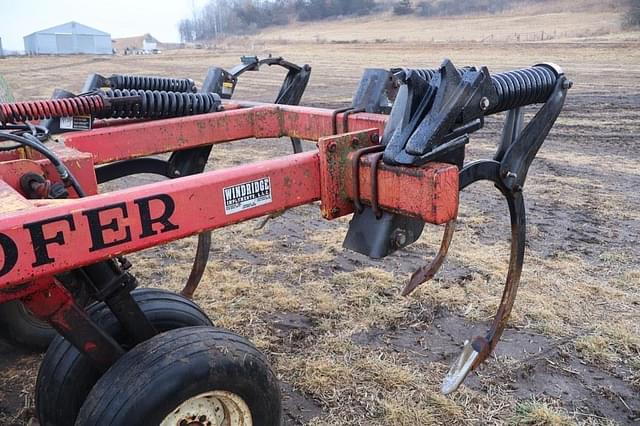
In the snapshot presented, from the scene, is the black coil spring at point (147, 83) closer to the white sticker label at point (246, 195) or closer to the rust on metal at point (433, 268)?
the rust on metal at point (433, 268)

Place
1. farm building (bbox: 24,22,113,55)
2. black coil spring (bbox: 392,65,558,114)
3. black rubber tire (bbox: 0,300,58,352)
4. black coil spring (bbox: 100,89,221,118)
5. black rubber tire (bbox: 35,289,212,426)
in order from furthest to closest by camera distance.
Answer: farm building (bbox: 24,22,113,55) < black rubber tire (bbox: 0,300,58,352) < black coil spring (bbox: 100,89,221,118) < black rubber tire (bbox: 35,289,212,426) < black coil spring (bbox: 392,65,558,114)

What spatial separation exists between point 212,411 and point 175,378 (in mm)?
257

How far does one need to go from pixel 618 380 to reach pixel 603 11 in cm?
5170

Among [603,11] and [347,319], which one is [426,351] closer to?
[347,319]

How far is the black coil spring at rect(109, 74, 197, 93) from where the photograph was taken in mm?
3824

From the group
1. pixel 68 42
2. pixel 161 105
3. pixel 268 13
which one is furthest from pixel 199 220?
pixel 68 42

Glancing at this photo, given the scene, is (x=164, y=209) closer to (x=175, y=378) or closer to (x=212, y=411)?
(x=175, y=378)

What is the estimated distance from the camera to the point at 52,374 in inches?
92.3

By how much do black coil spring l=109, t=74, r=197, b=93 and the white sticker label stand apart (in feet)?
6.99

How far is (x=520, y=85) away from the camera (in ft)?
7.52

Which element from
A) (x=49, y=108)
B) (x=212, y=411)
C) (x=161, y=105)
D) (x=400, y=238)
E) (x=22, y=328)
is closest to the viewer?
(x=212, y=411)

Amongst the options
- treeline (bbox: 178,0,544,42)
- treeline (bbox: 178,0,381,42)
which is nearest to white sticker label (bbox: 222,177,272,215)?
treeline (bbox: 178,0,544,42)

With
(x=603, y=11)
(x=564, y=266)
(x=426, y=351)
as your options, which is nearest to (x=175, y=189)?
(x=426, y=351)

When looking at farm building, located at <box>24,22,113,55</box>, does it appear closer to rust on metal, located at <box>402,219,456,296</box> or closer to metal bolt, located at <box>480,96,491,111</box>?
rust on metal, located at <box>402,219,456,296</box>
